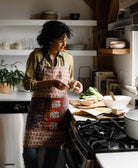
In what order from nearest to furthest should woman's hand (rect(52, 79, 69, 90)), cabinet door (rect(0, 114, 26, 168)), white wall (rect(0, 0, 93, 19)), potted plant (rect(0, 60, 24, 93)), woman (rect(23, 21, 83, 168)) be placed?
woman's hand (rect(52, 79, 69, 90))
woman (rect(23, 21, 83, 168))
cabinet door (rect(0, 114, 26, 168))
potted plant (rect(0, 60, 24, 93))
white wall (rect(0, 0, 93, 19))

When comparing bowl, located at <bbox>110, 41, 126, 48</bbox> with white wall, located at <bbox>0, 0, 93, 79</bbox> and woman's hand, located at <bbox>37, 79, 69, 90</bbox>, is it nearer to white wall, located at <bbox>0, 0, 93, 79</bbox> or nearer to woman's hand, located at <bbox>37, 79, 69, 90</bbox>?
white wall, located at <bbox>0, 0, 93, 79</bbox>

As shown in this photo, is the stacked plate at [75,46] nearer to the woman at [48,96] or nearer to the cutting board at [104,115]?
the woman at [48,96]

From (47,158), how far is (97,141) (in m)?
1.01

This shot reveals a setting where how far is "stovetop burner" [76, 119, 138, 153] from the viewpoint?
165 centimetres

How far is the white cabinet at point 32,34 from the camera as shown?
3.70m

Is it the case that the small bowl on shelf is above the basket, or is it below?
above

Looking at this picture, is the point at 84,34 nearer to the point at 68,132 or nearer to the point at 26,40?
the point at 26,40

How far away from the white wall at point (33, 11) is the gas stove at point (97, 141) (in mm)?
2052

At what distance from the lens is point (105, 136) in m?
1.87

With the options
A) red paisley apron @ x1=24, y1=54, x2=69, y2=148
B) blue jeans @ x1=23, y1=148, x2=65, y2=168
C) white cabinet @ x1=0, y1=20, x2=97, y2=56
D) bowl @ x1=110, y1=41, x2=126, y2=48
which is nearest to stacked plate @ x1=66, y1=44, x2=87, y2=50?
white cabinet @ x1=0, y1=20, x2=97, y2=56

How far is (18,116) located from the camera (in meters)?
3.27

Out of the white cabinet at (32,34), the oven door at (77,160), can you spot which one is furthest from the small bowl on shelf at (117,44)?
the oven door at (77,160)

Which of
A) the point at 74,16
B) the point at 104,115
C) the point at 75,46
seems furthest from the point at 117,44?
the point at 104,115

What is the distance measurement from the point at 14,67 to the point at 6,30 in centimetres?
49
